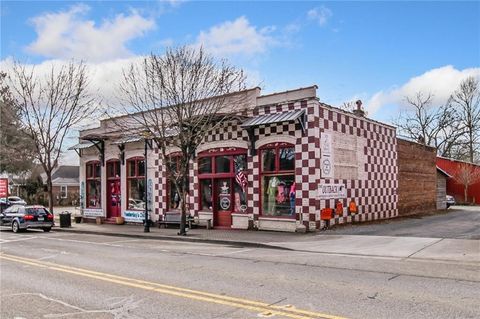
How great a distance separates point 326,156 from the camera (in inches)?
686

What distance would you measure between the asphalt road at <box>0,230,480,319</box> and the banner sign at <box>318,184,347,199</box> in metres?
4.68

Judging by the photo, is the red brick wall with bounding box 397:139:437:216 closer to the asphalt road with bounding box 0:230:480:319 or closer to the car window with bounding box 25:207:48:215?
the asphalt road with bounding box 0:230:480:319

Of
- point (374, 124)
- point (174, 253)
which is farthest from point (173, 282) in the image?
point (374, 124)

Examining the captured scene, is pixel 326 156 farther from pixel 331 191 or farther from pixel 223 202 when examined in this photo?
pixel 223 202

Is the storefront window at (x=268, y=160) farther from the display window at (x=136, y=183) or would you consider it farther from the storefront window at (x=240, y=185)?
the display window at (x=136, y=183)

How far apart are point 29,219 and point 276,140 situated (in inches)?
531

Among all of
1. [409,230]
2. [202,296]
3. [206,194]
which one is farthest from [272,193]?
[202,296]

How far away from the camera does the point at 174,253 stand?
13.2m

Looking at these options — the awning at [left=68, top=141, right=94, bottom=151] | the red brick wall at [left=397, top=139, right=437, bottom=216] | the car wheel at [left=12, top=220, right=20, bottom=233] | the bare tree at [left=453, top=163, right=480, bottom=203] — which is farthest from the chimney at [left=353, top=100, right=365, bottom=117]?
the bare tree at [left=453, top=163, right=480, bottom=203]

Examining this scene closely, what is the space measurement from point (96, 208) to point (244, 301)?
21613 mm

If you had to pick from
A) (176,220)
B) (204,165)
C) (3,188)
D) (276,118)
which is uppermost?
(276,118)

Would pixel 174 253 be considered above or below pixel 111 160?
below

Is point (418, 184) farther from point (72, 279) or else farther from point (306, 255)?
point (72, 279)

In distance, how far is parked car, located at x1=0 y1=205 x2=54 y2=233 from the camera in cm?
2267
